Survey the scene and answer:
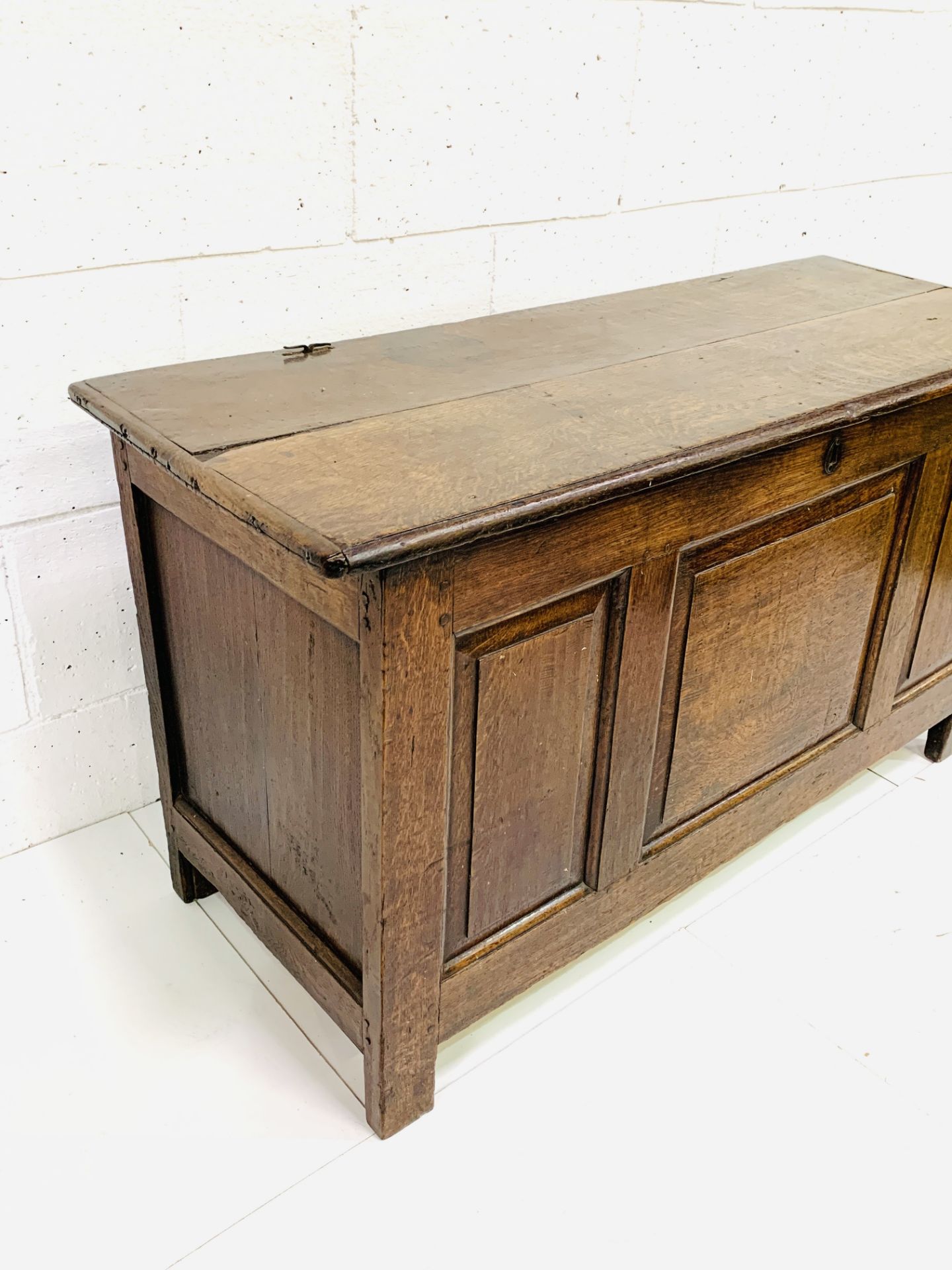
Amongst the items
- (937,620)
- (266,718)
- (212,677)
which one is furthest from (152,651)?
(937,620)

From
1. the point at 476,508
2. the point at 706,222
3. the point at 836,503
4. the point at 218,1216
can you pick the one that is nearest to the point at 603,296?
the point at 706,222

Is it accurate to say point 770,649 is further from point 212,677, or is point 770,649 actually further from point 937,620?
point 212,677

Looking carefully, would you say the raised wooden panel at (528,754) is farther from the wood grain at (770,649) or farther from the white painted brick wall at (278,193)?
the white painted brick wall at (278,193)

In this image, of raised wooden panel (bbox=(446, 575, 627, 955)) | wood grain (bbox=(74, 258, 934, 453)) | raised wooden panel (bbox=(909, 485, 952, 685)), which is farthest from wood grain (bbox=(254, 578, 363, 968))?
raised wooden panel (bbox=(909, 485, 952, 685))

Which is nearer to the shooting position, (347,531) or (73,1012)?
(347,531)

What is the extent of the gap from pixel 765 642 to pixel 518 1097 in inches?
28.4

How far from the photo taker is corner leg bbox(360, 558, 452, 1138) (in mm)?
1118

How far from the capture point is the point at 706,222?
236cm

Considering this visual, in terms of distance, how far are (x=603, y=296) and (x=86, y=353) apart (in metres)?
0.91

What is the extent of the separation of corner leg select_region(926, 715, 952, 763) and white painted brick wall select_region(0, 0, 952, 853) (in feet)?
3.54

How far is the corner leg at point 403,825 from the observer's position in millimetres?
1118

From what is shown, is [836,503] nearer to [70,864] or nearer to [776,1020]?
[776,1020]

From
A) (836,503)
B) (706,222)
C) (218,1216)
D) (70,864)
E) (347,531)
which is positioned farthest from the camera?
(706,222)

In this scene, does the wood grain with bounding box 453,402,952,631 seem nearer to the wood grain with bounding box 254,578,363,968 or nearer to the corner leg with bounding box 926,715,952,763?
the wood grain with bounding box 254,578,363,968
